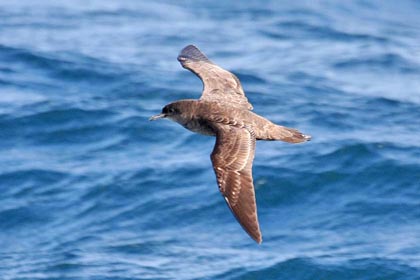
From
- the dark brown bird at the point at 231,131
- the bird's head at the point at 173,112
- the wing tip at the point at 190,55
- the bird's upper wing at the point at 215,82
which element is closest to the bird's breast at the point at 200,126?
the dark brown bird at the point at 231,131

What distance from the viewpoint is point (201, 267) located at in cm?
1091

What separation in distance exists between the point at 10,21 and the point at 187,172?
7808 millimetres

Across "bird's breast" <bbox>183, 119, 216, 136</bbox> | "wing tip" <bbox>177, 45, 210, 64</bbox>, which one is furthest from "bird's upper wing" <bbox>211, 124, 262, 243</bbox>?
"wing tip" <bbox>177, 45, 210, 64</bbox>

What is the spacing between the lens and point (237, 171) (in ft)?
27.9

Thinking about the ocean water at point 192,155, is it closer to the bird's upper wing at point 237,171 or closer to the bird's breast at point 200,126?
the bird's breast at point 200,126

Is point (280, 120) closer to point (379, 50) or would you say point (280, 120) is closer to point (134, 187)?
point (134, 187)

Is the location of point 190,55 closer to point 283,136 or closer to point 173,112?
point 173,112

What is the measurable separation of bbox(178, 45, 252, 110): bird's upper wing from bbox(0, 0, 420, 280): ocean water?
5.97 ft

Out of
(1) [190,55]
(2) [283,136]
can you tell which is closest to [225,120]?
(2) [283,136]

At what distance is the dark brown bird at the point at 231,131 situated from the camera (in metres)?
8.14

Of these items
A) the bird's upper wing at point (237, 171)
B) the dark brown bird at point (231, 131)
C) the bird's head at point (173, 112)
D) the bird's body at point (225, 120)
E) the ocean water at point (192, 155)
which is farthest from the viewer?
the ocean water at point (192, 155)

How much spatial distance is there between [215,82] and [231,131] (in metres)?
1.72

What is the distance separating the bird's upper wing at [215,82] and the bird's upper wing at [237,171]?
3.10 feet

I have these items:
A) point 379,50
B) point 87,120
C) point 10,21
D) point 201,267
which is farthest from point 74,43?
point 201,267
